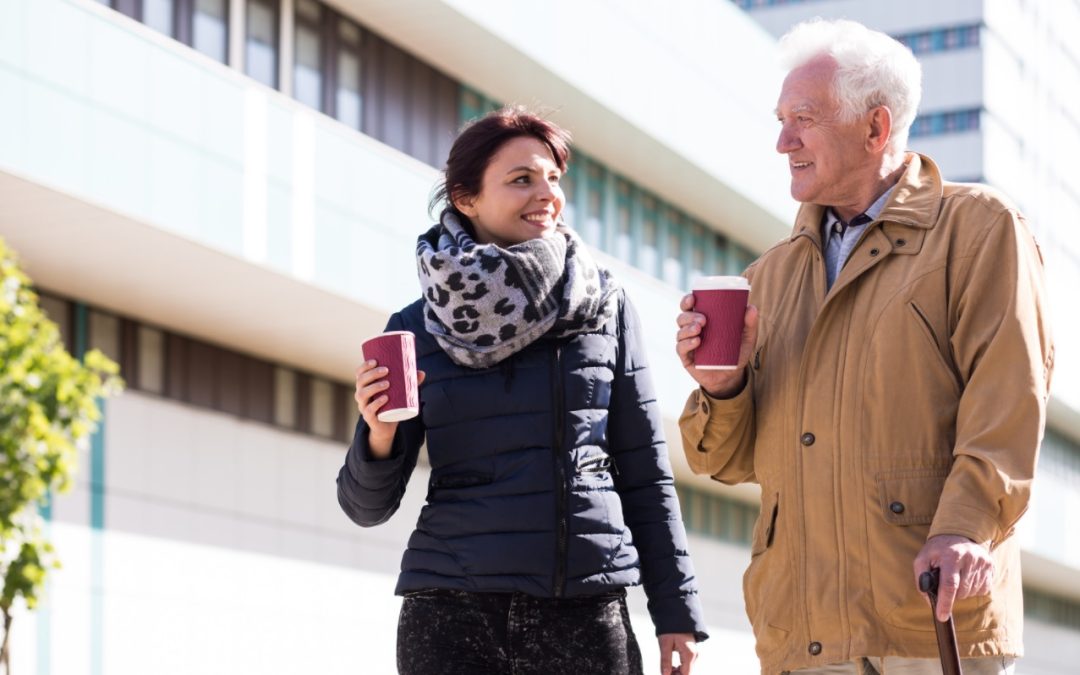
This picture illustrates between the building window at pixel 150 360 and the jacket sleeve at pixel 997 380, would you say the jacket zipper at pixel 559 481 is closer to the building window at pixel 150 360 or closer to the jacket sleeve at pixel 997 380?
the jacket sleeve at pixel 997 380

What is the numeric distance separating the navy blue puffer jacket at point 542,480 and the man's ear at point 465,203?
1.08 ft

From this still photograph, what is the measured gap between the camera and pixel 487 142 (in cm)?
497

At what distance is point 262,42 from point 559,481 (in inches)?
644

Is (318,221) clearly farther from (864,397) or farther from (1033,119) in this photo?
(1033,119)

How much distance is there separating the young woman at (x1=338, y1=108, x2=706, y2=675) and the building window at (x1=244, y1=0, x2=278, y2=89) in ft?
50.9

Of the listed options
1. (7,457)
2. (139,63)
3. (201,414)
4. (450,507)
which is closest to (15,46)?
(139,63)

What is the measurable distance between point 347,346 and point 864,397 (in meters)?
17.7

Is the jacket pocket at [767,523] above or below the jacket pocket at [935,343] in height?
below

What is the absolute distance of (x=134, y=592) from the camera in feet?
62.7

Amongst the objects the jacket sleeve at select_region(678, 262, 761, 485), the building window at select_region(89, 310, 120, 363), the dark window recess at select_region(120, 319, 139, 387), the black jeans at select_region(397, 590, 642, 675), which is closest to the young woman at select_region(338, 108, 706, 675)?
the black jeans at select_region(397, 590, 642, 675)

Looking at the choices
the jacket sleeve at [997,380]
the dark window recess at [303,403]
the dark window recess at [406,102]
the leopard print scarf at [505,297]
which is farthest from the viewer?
the dark window recess at [303,403]

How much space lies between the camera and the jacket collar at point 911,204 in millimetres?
4414

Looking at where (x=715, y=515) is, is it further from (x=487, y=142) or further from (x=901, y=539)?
(x=901, y=539)

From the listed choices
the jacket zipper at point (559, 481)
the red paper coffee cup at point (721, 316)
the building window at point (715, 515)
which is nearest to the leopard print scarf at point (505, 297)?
the jacket zipper at point (559, 481)
